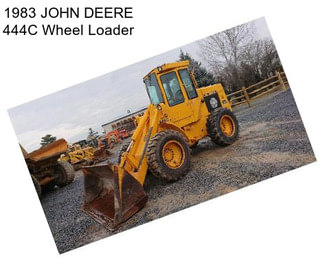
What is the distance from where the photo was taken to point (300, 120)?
191 inches

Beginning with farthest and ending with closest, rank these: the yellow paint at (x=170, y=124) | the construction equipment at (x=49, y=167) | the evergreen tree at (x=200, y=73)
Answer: the construction equipment at (x=49, y=167) → the evergreen tree at (x=200, y=73) → the yellow paint at (x=170, y=124)

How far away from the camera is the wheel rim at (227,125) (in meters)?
5.80

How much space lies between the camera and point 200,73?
624cm

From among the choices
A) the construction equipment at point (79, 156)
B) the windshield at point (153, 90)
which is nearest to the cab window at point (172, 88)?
the windshield at point (153, 90)

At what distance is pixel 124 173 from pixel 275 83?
3.67m

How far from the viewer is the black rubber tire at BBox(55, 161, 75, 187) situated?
7832 mm

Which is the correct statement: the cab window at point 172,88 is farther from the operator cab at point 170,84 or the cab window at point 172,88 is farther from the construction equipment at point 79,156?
the construction equipment at point 79,156

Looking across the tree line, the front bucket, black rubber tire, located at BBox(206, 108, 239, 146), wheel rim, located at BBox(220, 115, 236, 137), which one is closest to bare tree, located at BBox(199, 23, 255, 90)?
the tree line

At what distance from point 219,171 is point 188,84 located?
1820 millimetres

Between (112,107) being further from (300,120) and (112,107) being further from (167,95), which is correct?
(300,120)

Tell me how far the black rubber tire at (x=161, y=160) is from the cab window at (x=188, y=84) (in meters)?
1.10

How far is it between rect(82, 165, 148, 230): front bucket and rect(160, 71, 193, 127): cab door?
1597mm

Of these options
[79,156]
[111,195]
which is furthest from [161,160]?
[79,156]

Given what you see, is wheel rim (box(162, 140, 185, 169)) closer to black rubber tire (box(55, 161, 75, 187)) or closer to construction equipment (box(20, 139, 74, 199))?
construction equipment (box(20, 139, 74, 199))
